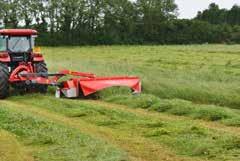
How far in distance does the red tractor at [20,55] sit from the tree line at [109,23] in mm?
39302

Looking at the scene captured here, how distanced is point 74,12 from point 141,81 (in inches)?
1740

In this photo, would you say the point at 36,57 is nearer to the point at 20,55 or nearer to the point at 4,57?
the point at 20,55

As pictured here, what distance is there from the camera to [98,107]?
12.8 metres

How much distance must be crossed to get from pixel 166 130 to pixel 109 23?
53190 millimetres

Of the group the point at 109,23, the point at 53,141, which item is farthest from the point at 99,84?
the point at 109,23

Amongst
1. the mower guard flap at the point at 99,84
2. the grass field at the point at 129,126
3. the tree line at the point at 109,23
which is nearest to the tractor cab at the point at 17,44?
the grass field at the point at 129,126

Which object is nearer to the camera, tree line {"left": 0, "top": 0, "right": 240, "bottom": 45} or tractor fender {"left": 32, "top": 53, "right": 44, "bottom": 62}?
tractor fender {"left": 32, "top": 53, "right": 44, "bottom": 62}

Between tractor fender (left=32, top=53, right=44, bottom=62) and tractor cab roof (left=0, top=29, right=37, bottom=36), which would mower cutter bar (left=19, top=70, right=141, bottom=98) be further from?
tractor cab roof (left=0, top=29, right=37, bottom=36)

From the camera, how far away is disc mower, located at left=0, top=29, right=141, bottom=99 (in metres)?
15.4

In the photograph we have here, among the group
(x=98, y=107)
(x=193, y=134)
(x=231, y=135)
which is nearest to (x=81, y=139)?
(x=193, y=134)

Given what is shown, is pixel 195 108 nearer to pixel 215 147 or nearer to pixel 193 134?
pixel 193 134

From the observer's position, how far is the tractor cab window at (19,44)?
16.4 metres

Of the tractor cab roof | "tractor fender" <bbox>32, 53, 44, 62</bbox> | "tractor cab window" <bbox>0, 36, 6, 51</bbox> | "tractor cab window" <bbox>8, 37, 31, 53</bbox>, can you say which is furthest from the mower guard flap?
"tractor cab window" <bbox>0, 36, 6, 51</bbox>

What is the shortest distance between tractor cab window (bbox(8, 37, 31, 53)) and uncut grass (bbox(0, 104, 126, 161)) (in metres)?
5.39
